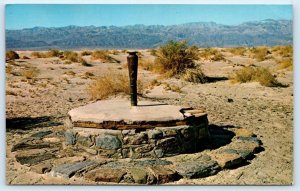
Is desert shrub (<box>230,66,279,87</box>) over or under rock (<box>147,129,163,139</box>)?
over

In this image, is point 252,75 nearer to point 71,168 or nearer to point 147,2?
point 147,2

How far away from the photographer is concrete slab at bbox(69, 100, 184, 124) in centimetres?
604

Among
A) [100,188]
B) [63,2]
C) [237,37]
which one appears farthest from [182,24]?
[100,188]

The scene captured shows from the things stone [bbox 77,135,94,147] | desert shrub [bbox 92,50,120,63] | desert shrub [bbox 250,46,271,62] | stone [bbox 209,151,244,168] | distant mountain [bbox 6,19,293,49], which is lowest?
stone [bbox 209,151,244,168]

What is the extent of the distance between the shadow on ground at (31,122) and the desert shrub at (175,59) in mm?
2780

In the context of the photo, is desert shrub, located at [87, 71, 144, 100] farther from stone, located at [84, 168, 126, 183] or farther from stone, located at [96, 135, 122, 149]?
stone, located at [84, 168, 126, 183]

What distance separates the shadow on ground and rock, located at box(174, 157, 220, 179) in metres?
2.46

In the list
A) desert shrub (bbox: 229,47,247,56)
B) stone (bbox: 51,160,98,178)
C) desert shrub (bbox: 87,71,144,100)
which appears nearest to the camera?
stone (bbox: 51,160,98,178)

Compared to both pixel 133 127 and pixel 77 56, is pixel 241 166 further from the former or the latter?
pixel 77 56

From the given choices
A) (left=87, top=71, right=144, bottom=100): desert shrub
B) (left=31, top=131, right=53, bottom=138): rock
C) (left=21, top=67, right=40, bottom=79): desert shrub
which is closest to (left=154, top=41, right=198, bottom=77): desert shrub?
(left=87, top=71, right=144, bottom=100): desert shrub

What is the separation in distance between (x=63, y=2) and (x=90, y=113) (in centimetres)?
145

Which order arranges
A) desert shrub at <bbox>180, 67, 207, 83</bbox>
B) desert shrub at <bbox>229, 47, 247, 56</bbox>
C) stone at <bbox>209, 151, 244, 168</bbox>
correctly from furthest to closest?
desert shrub at <bbox>180, 67, 207, 83</bbox>, desert shrub at <bbox>229, 47, 247, 56</bbox>, stone at <bbox>209, 151, 244, 168</bbox>

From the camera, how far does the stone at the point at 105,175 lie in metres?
5.68

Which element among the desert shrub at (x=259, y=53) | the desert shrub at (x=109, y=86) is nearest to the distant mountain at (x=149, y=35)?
the desert shrub at (x=259, y=53)
